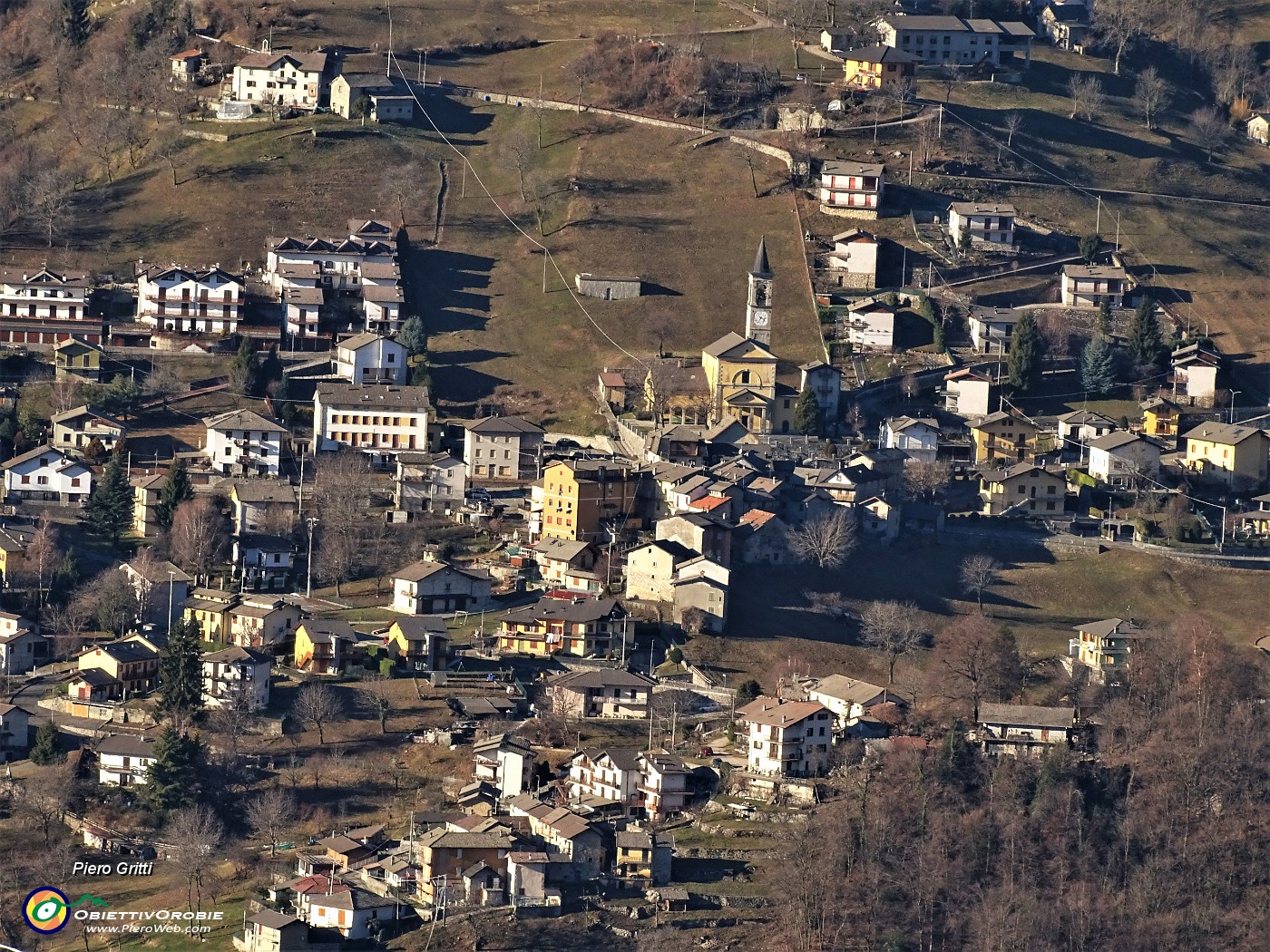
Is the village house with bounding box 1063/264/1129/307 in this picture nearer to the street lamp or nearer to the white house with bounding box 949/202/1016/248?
the white house with bounding box 949/202/1016/248

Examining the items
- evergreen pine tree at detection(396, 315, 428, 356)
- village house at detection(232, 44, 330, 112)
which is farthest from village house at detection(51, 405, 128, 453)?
village house at detection(232, 44, 330, 112)

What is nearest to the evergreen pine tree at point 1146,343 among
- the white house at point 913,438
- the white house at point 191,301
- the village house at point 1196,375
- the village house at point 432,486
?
the village house at point 1196,375

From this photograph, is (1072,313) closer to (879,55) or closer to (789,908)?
(879,55)

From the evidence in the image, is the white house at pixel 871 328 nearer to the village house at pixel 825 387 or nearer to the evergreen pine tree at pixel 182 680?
the village house at pixel 825 387

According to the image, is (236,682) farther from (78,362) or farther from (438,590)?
(78,362)

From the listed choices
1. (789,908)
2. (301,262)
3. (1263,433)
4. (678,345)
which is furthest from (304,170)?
(789,908)
